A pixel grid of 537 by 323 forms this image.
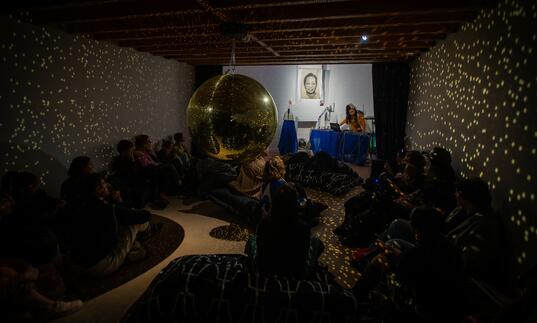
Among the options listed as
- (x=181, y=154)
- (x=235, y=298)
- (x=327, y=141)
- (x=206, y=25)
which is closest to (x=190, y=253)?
(x=235, y=298)

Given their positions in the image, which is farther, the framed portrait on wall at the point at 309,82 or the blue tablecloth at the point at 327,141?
the framed portrait on wall at the point at 309,82

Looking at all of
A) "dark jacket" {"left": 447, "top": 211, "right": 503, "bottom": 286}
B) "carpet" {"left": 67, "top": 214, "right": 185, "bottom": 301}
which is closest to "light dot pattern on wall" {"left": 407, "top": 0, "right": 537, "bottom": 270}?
"dark jacket" {"left": 447, "top": 211, "right": 503, "bottom": 286}

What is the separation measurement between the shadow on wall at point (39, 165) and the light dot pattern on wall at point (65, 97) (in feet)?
0.04

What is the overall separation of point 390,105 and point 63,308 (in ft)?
21.0

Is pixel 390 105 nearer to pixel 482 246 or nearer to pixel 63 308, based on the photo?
pixel 482 246

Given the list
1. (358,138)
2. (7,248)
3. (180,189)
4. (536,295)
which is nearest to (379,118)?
(358,138)

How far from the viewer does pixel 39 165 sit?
4.66m

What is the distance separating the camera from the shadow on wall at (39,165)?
4203 millimetres

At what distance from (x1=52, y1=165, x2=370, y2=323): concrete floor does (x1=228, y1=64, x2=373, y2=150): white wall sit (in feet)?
22.8

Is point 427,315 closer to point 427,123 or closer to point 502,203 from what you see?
point 502,203

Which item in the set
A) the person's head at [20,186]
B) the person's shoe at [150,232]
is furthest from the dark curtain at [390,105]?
the person's head at [20,186]

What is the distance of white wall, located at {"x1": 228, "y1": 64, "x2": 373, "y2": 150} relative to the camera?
12.2 m

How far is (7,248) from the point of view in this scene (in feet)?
8.50

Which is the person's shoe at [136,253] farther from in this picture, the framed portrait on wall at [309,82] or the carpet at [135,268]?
the framed portrait on wall at [309,82]
